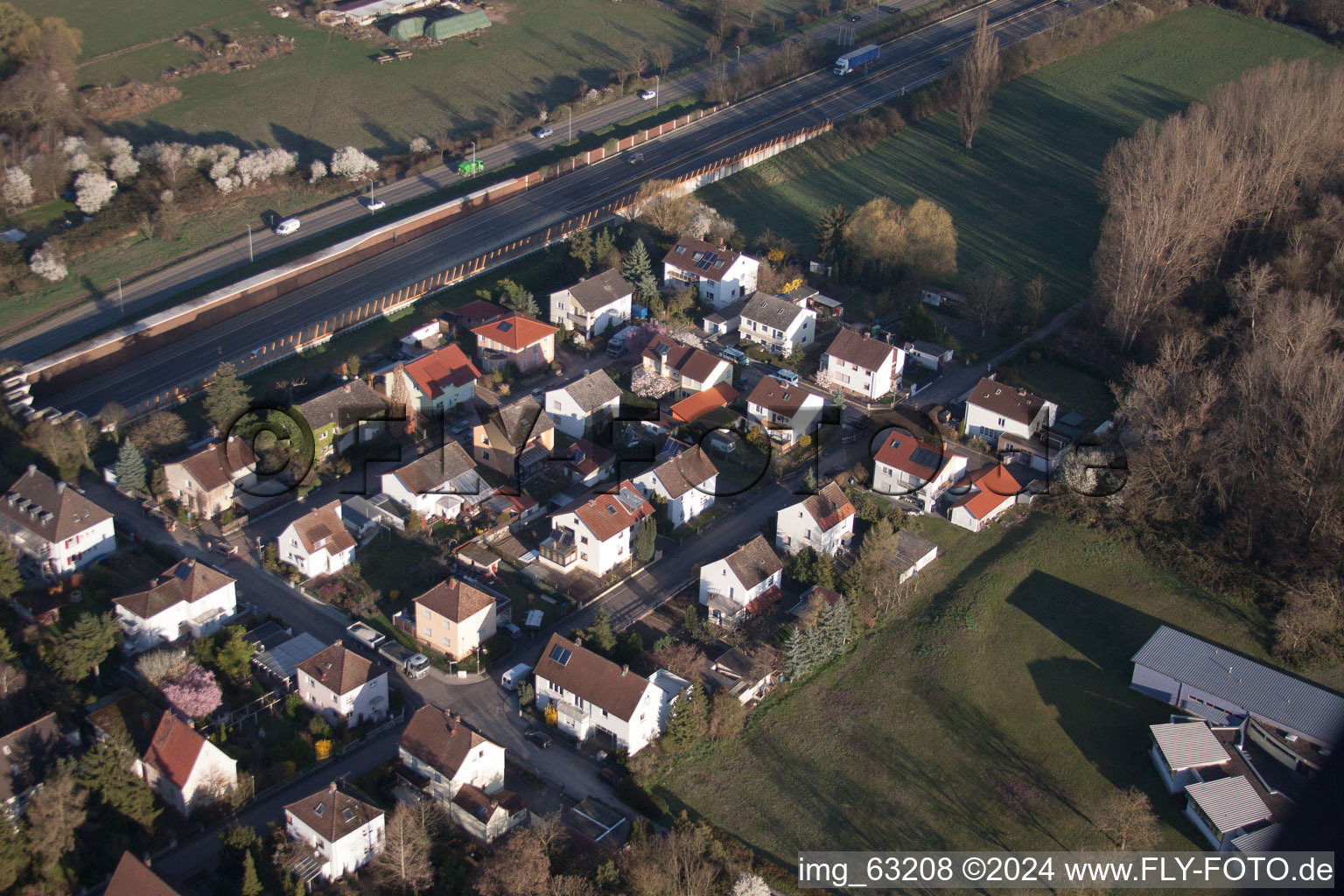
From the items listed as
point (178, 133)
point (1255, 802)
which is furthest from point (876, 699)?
point (178, 133)

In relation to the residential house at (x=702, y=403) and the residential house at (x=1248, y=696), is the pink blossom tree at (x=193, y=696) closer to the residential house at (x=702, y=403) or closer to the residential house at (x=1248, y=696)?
the residential house at (x=702, y=403)

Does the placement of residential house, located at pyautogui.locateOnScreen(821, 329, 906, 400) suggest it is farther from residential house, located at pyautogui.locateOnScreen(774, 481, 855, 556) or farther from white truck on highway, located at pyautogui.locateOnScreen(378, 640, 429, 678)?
white truck on highway, located at pyautogui.locateOnScreen(378, 640, 429, 678)

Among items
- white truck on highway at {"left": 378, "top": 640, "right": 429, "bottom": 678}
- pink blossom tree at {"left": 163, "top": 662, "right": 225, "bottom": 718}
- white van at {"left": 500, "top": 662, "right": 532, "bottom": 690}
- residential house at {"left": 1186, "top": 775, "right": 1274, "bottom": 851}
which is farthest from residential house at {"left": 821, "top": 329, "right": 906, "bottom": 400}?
pink blossom tree at {"left": 163, "top": 662, "right": 225, "bottom": 718}

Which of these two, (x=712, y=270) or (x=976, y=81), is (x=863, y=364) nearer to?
(x=712, y=270)

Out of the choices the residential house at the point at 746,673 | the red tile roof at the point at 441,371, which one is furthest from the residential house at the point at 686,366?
the residential house at the point at 746,673

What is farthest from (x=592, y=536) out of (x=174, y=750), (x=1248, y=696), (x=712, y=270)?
(x=1248, y=696)
